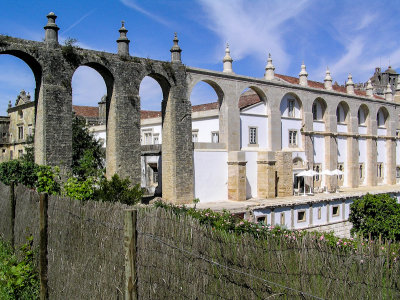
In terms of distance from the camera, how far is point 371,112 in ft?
122

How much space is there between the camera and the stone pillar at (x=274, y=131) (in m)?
27.8

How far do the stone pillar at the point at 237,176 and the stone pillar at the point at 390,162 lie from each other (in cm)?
2213

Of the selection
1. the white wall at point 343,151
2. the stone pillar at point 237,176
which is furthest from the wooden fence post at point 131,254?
the white wall at point 343,151

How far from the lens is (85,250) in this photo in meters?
5.66

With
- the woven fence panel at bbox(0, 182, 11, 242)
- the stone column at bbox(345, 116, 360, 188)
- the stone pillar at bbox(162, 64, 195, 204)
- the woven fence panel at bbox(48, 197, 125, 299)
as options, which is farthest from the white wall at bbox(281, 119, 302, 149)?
the woven fence panel at bbox(48, 197, 125, 299)

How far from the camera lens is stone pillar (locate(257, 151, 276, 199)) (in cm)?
2547

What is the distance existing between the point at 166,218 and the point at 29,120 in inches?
1473

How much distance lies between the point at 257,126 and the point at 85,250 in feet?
73.5

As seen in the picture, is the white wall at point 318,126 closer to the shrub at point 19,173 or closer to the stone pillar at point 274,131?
the stone pillar at point 274,131

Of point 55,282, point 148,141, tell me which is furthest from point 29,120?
point 55,282

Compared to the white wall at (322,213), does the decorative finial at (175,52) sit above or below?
above

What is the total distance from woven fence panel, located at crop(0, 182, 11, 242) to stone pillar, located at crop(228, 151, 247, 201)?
1567 centimetres

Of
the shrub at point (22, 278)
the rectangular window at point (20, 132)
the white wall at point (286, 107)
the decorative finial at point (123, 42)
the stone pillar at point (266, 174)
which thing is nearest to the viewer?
the shrub at point (22, 278)

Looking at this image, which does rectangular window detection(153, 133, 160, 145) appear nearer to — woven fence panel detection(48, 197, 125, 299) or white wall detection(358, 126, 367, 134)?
white wall detection(358, 126, 367, 134)
